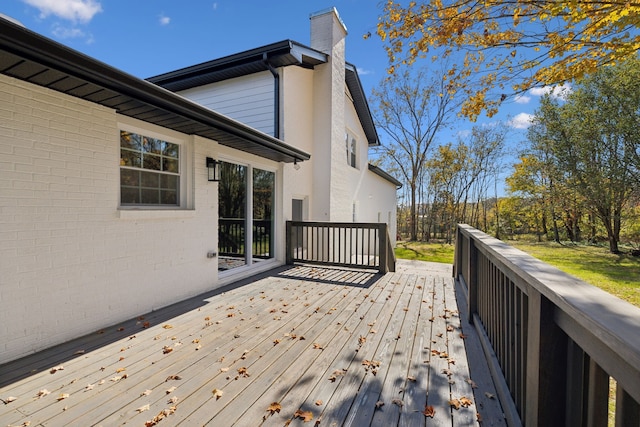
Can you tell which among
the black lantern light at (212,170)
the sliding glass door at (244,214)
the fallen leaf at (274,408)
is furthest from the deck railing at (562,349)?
the sliding glass door at (244,214)

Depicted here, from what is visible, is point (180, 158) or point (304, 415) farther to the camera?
point (180, 158)

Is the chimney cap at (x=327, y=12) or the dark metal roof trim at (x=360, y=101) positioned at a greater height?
the chimney cap at (x=327, y=12)

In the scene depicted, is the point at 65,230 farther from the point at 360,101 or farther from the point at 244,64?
the point at 360,101

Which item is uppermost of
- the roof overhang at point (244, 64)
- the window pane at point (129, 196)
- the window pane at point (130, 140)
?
the roof overhang at point (244, 64)

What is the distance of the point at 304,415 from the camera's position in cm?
197

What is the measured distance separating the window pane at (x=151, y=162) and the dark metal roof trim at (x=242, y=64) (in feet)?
12.1

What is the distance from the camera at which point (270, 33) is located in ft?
28.1

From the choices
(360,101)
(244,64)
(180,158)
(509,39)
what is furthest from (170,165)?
(360,101)

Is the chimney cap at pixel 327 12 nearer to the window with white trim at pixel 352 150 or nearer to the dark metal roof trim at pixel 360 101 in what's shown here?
the dark metal roof trim at pixel 360 101

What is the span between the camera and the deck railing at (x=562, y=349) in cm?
82

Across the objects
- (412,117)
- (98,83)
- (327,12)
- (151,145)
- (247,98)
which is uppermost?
(412,117)

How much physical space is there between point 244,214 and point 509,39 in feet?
17.4

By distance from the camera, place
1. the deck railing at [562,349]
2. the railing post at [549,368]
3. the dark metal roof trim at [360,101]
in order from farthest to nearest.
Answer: the dark metal roof trim at [360,101], the railing post at [549,368], the deck railing at [562,349]

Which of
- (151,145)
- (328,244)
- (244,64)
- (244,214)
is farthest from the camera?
(328,244)
